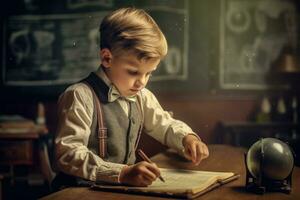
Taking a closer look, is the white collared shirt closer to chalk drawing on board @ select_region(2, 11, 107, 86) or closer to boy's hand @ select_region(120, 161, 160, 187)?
boy's hand @ select_region(120, 161, 160, 187)

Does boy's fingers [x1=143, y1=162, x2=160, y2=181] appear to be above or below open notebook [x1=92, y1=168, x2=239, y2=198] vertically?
above

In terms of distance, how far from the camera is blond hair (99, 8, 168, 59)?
1.41 m

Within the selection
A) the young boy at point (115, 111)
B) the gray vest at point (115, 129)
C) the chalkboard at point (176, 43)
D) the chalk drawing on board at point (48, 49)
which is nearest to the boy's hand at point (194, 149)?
the young boy at point (115, 111)

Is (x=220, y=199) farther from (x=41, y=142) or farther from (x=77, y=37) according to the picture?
(x=77, y=37)

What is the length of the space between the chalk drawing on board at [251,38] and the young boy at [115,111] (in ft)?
8.92

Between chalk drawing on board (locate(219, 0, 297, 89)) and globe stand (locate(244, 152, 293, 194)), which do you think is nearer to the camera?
globe stand (locate(244, 152, 293, 194))

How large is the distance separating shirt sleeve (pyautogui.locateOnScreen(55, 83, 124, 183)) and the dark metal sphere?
0.34 meters

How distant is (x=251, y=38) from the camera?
4.31 metres

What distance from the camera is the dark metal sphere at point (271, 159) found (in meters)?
1.25

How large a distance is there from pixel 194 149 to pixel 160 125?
25 centimetres

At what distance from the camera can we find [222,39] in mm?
4297

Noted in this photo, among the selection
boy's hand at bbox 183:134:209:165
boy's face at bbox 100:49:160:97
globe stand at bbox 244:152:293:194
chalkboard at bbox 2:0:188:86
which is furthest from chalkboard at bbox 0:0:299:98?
globe stand at bbox 244:152:293:194

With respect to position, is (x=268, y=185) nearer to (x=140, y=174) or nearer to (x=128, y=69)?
(x=140, y=174)

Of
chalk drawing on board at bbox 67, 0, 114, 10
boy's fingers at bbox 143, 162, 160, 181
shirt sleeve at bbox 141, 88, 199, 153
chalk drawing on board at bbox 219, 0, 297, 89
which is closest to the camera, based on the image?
boy's fingers at bbox 143, 162, 160, 181
